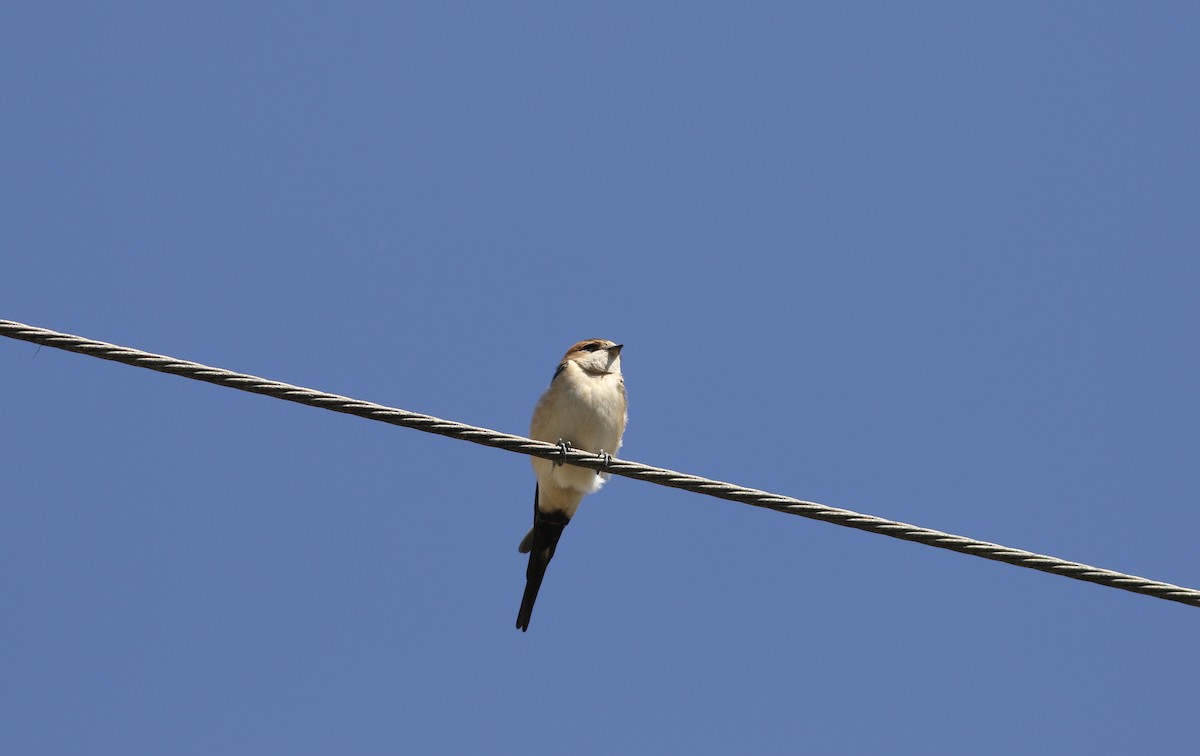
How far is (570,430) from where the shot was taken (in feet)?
24.1

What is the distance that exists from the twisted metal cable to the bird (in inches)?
93.4

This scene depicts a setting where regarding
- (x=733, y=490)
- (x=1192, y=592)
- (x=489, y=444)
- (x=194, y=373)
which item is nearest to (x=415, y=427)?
(x=489, y=444)

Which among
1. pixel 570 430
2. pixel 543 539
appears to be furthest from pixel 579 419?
pixel 543 539

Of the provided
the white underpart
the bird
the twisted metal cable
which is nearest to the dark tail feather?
the bird

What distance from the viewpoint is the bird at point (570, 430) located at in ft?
24.1

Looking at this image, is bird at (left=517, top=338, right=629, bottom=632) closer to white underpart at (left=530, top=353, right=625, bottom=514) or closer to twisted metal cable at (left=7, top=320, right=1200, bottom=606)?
white underpart at (left=530, top=353, right=625, bottom=514)

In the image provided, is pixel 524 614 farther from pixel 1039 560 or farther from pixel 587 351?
pixel 1039 560

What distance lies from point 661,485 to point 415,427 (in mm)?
1025

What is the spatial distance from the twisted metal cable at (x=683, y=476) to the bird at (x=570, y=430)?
237cm

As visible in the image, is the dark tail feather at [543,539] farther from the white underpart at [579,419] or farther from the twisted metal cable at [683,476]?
the twisted metal cable at [683,476]

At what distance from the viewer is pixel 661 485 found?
496 cm

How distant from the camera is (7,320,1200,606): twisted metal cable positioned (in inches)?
169

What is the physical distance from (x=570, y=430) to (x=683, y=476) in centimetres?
255

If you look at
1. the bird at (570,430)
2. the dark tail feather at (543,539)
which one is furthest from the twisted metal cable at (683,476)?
the dark tail feather at (543,539)
